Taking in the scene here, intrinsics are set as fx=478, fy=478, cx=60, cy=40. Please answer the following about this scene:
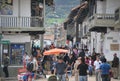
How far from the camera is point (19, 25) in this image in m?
37.5

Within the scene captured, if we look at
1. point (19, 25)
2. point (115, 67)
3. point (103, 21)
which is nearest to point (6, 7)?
point (19, 25)

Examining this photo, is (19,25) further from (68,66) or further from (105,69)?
(105,69)

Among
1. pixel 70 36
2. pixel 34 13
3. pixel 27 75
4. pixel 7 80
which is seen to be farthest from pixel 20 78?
pixel 70 36

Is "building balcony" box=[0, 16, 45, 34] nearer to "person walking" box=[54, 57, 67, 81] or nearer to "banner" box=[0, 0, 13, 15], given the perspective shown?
"banner" box=[0, 0, 13, 15]

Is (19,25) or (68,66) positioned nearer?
(68,66)

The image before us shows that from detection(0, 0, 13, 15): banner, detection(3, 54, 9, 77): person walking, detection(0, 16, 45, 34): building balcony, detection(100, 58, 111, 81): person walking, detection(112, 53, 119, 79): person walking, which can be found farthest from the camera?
detection(0, 0, 13, 15): banner

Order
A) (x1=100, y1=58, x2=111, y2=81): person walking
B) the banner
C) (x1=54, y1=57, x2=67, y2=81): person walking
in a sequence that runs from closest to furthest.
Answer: (x1=100, y1=58, x2=111, y2=81): person walking → (x1=54, y1=57, x2=67, y2=81): person walking → the banner

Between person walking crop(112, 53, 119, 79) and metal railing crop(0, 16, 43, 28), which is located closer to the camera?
person walking crop(112, 53, 119, 79)

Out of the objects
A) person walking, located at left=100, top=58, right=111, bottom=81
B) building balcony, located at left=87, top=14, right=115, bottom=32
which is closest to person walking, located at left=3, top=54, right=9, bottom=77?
building balcony, located at left=87, top=14, right=115, bottom=32

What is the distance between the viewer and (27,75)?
24719mm

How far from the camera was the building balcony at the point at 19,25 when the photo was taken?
37031 millimetres

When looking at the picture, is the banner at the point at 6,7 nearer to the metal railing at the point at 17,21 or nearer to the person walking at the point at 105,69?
the metal railing at the point at 17,21

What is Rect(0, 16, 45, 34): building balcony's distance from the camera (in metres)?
37.0

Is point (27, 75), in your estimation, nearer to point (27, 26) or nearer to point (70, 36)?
point (27, 26)
